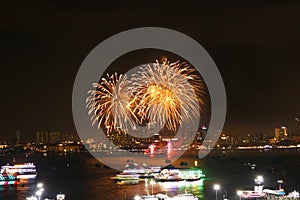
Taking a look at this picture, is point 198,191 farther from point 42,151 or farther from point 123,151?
point 42,151

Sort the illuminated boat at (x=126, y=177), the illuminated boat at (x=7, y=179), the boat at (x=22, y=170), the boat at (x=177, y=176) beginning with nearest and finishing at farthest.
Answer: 1. the boat at (x=177, y=176)
2. the illuminated boat at (x=126, y=177)
3. the illuminated boat at (x=7, y=179)
4. the boat at (x=22, y=170)

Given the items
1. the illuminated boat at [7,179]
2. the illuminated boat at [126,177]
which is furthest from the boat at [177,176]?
the illuminated boat at [7,179]

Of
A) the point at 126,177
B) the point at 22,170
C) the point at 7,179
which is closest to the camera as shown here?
the point at 126,177

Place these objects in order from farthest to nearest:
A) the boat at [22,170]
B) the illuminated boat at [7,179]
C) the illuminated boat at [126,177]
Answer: the boat at [22,170], the illuminated boat at [7,179], the illuminated boat at [126,177]

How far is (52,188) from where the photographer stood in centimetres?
2362

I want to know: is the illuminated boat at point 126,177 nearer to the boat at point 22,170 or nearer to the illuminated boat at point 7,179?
the illuminated boat at point 7,179

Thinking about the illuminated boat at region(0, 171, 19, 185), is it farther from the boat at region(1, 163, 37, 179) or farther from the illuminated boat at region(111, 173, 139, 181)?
the illuminated boat at region(111, 173, 139, 181)

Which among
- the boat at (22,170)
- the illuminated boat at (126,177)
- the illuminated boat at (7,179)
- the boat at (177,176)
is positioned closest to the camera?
the boat at (177,176)

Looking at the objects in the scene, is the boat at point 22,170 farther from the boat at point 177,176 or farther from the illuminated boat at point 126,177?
the boat at point 177,176

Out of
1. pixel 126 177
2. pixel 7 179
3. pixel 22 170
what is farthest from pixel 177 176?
pixel 22 170

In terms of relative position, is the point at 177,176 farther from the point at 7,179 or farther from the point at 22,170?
the point at 22,170

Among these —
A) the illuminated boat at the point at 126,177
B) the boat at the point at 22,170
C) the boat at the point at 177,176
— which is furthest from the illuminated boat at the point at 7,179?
the boat at the point at 177,176

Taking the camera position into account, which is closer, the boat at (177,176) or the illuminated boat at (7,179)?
the boat at (177,176)

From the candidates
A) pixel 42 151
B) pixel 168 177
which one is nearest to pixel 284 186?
pixel 168 177
